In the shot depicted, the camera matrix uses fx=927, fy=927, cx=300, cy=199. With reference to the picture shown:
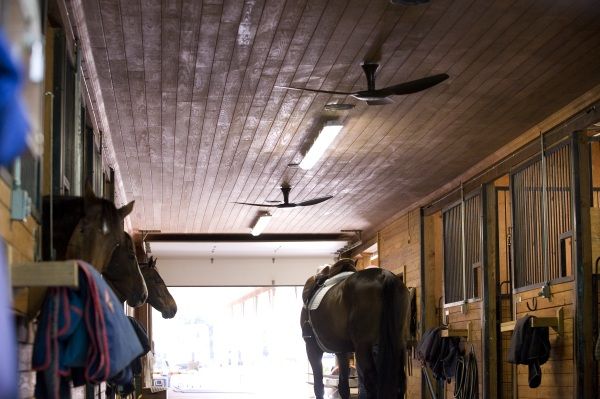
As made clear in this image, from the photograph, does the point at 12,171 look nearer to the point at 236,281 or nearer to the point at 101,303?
the point at 101,303

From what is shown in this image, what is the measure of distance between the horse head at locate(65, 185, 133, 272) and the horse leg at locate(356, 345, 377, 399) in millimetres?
4337

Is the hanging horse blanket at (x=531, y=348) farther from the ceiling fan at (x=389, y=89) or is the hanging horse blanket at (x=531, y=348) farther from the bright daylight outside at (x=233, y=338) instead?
the bright daylight outside at (x=233, y=338)

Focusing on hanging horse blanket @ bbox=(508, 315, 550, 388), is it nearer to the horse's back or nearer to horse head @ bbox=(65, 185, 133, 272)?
the horse's back

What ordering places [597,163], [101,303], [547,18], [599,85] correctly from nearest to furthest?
[101,303]
[547,18]
[599,85]
[597,163]

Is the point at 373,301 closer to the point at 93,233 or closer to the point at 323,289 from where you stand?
the point at 323,289

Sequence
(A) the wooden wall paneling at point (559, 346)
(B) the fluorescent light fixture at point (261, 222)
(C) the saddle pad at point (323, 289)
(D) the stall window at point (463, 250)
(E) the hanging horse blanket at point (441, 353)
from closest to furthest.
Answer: (A) the wooden wall paneling at point (559, 346)
(C) the saddle pad at point (323, 289)
(D) the stall window at point (463, 250)
(E) the hanging horse blanket at point (441, 353)
(B) the fluorescent light fixture at point (261, 222)

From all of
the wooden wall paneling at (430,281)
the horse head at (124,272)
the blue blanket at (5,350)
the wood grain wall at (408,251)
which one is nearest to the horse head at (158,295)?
the horse head at (124,272)

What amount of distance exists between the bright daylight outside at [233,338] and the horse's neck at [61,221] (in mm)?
16386

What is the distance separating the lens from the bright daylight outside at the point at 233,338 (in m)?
24.7

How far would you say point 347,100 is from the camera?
7383mm

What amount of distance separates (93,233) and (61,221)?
0.17 m

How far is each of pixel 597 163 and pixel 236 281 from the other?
10.3 meters

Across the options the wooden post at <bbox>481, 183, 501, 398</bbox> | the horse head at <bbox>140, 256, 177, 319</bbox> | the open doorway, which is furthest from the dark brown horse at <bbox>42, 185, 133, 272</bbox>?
the open doorway

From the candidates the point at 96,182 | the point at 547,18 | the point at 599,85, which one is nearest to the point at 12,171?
the point at 547,18
